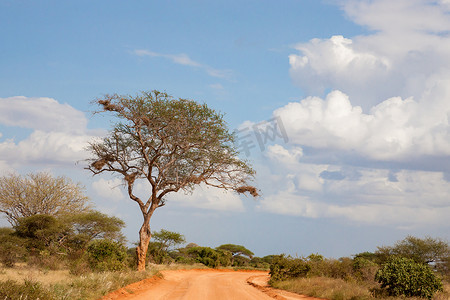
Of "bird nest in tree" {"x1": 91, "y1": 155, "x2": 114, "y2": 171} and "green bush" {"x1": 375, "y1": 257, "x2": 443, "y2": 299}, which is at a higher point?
"bird nest in tree" {"x1": 91, "y1": 155, "x2": 114, "y2": 171}

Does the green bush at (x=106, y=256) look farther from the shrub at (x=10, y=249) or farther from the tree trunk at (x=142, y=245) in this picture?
the shrub at (x=10, y=249)

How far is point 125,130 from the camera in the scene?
28.3 metres

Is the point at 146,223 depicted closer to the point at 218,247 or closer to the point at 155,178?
the point at 155,178

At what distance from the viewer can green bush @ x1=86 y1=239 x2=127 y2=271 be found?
79.9 feet

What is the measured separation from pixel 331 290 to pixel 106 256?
45.5 feet

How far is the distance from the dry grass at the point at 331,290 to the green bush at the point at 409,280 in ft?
1.52

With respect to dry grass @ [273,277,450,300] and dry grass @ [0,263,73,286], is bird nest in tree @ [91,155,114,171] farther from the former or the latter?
dry grass @ [273,277,450,300]

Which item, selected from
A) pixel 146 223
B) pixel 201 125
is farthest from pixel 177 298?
pixel 201 125

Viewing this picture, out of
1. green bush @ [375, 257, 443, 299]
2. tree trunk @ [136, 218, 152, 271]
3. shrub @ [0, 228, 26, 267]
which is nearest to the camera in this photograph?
green bush @ [375, 257, 443, 299]

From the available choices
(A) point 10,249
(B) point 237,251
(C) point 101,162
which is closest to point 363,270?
(C) point 101,162

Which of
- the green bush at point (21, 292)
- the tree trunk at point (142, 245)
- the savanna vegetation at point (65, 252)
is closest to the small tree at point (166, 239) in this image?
the savanna vegetation at point (65, 252)

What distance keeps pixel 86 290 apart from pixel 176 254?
45.3 meters

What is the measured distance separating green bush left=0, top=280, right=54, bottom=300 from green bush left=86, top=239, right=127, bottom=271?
1325cm

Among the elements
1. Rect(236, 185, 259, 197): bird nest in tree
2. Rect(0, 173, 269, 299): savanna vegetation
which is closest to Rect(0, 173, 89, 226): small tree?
Rect(0, 173, 269, 299): savanna vegetation
